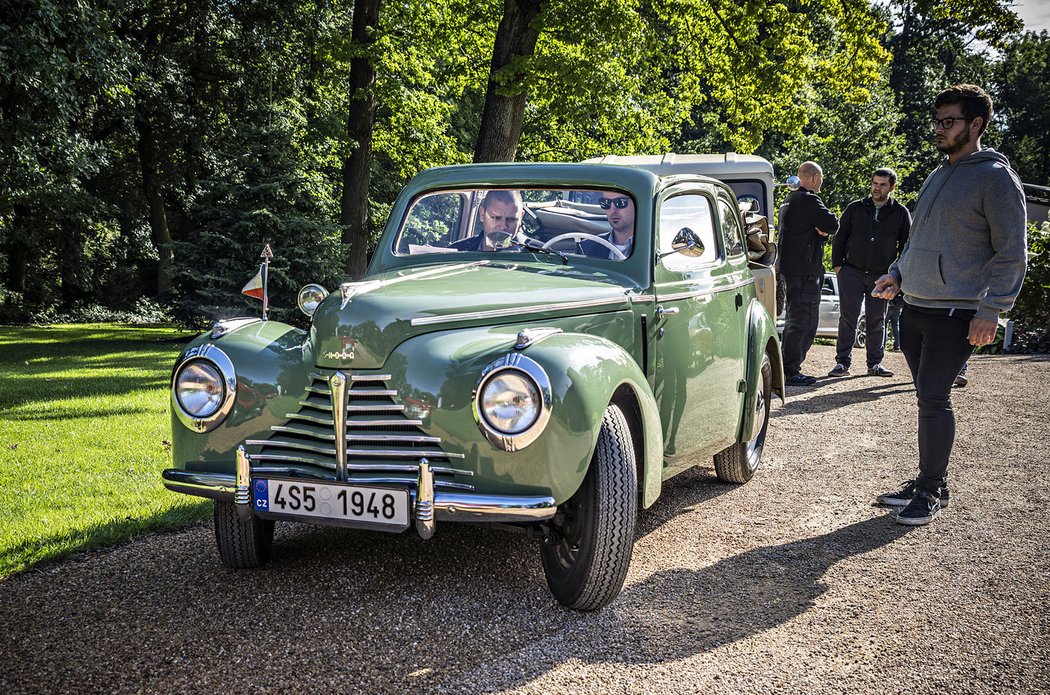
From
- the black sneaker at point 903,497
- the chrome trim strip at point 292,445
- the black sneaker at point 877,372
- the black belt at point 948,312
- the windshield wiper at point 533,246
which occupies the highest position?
the windshield wiper at point 533,246

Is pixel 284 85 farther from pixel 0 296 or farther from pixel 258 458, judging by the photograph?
pixel 258 458

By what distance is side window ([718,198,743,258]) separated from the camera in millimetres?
6016

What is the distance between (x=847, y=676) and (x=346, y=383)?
7.07 ft

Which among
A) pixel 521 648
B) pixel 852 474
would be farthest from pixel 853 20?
pixel 521 648

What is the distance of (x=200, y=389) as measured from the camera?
13.5 ft

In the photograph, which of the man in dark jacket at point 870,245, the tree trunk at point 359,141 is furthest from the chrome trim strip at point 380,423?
the tree trunk at point 359,141

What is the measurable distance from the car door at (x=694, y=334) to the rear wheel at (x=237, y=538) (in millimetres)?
1964

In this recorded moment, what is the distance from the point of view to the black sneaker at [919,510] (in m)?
5.37

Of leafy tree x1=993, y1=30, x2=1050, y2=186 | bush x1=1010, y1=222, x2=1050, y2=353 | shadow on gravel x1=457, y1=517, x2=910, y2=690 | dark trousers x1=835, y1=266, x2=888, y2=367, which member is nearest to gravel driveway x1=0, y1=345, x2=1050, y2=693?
shadow on gravel x1=457, y1=517, x2=910, y2=690

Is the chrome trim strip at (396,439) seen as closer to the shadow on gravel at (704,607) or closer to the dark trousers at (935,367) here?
the shadow on gravel at (704,607)

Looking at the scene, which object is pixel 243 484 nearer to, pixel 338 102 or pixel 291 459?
pixel 291 459

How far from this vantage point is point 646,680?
3381 mm

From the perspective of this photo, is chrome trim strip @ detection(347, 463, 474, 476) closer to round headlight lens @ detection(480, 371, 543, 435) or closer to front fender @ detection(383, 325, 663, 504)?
front fender @ detection(383, 325, 663, 504)

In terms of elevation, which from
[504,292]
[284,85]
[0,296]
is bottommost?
[0,296]
